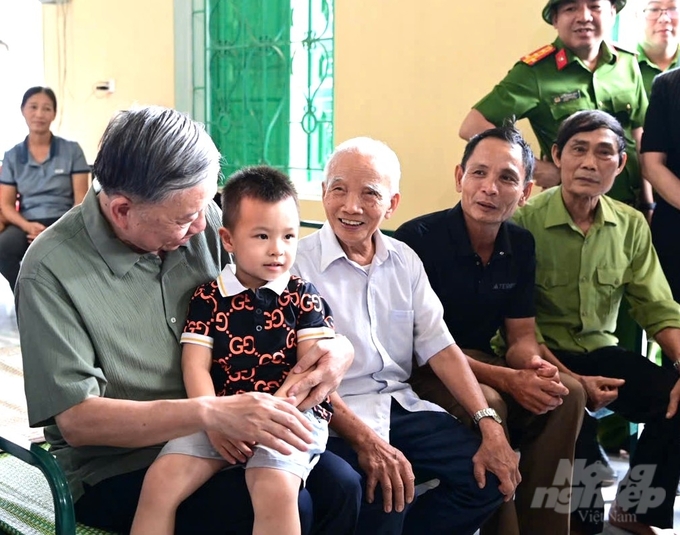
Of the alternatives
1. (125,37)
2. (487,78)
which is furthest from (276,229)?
(125,37)

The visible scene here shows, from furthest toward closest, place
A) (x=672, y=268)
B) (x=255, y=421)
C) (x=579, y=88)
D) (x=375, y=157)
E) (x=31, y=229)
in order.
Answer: (x=31, y=229) < (x=579, y=88) < (x=672, y=268) < (x=375, y=157) < (x=255, y=421)

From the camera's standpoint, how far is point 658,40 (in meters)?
3.17

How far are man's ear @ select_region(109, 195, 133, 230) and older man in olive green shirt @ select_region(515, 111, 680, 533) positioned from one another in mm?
1426

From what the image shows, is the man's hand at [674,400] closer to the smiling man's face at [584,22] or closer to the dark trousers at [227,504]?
the dark trousers at [227,504]

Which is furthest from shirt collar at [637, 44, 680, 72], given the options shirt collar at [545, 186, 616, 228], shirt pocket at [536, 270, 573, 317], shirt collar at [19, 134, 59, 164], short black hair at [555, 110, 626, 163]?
shirt collar at [19, 134, 59, 164]

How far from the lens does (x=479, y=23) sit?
379cm

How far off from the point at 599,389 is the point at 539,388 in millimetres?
289

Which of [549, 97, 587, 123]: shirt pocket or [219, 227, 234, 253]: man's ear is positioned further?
[549, 97, 587, 123]: shirt pocket

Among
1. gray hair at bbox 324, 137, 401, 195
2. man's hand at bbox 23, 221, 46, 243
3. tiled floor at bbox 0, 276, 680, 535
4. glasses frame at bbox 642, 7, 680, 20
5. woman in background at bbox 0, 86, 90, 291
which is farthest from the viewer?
woman in background at bbox 0, 86, 90, 291

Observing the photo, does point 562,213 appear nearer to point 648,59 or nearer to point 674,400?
point 674,400

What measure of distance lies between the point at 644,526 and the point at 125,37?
16.7ft

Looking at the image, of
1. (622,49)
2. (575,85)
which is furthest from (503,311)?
(622,49)

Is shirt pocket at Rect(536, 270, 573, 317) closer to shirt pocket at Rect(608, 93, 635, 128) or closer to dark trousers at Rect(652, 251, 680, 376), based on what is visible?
dark trousers at Rect(652, 251, 680, 376)

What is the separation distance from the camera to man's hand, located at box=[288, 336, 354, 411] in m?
1.77
